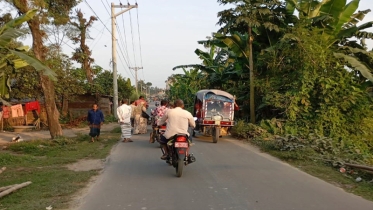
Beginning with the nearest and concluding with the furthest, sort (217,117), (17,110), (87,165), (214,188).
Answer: (214,188), (87,165), (217,117), (17,110)

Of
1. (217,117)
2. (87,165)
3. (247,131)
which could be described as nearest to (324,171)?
(87,165)

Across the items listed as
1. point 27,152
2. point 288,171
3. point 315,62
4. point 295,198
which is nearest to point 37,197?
point 295,198

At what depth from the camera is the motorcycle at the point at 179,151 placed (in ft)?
26.7

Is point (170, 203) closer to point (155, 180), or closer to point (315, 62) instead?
point (155, 180)

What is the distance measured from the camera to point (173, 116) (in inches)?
339

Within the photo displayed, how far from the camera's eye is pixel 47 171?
9250 millimetres

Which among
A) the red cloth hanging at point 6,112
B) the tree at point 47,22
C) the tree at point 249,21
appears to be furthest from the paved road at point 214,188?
the red cloth hanging at point 6,112

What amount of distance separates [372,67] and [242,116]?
6.94 meters

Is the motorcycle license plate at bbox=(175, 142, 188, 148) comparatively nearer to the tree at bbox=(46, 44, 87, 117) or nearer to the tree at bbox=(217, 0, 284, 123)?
the tree at bbox=(217, 0, 284, 123)

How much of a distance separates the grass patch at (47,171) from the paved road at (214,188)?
468mm

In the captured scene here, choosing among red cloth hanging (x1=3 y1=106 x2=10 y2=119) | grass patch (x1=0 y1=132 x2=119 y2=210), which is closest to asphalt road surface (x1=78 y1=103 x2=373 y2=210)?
grass patch (x1=0 y1=132 x2=119 y2=210)

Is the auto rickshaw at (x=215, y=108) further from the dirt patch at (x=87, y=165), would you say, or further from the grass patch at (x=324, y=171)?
the dirt patch at (x=87, y=165)

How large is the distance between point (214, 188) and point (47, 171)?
4383mm

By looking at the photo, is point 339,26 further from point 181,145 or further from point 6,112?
point 6,112
